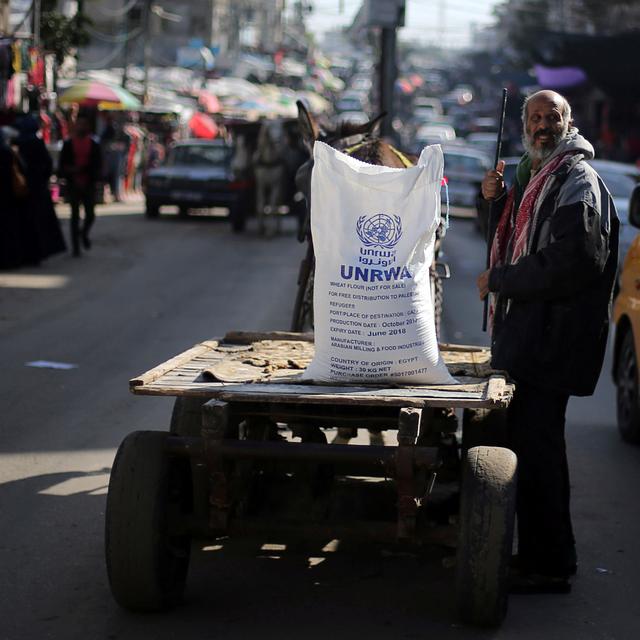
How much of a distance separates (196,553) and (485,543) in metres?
1.75

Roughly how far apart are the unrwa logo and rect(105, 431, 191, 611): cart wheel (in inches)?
43.8

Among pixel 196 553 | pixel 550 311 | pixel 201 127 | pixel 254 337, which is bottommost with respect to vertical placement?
pixel 201 127

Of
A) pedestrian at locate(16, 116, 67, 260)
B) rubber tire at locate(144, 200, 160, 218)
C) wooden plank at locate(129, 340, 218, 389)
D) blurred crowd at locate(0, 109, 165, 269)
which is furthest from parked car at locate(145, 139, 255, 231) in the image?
wooden plank at locate(129, 340, 218, 389)

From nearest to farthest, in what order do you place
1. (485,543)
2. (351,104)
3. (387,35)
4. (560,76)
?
(485,543) < (387,35) < (560,76) < (351,104)

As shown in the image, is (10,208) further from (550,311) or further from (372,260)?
(550,311)

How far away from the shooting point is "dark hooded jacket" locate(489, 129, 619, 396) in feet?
17.7

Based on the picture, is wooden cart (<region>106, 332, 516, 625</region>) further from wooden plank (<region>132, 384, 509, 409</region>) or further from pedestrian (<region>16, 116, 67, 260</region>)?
pedestrian (<region>16, 116, 67, 260</region>)

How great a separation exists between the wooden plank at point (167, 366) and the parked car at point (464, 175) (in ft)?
81.2

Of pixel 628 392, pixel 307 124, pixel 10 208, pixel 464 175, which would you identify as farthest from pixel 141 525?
pixel 464 175

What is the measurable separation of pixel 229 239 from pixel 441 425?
1942 cm

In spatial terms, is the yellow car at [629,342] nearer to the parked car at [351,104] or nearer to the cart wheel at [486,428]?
the cart wheel at [486,428]

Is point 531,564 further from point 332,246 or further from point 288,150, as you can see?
point 288,150

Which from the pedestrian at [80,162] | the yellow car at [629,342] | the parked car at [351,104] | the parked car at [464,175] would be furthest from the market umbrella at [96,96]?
the parked car at [351,104]

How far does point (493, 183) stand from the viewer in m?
5.87
